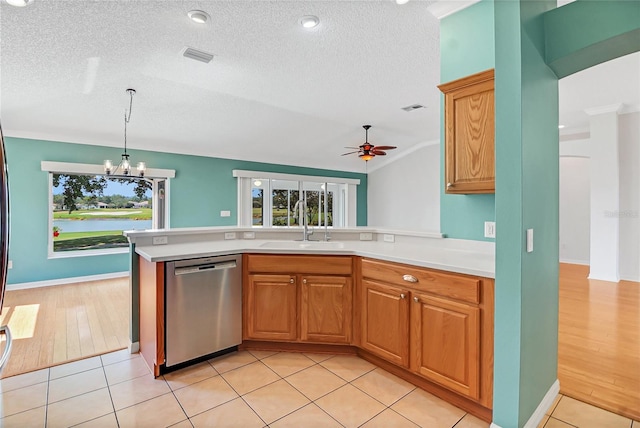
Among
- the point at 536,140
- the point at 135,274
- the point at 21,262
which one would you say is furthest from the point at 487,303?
the point at 21,262

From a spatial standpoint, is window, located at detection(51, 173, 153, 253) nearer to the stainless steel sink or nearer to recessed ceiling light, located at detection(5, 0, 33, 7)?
recessed ceiling light, located at detection(5, 0, 33, 7)

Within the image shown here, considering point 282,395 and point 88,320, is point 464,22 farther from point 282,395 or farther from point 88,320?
point 88,320

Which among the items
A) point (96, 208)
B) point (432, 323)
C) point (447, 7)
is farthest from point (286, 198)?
point (432, 323)

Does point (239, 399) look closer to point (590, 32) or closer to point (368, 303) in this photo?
point (368, 303)

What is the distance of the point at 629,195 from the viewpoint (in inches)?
194

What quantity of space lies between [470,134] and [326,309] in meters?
1.68

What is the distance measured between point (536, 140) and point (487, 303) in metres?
0.92

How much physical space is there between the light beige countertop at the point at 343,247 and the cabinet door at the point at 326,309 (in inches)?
9.5

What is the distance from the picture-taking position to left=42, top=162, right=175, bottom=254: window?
521 cm

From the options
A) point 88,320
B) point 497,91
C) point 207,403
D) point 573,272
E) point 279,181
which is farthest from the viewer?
point 279,181

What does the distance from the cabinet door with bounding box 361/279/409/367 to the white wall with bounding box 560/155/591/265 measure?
Result: 6.29 metres

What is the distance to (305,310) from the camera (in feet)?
8.41

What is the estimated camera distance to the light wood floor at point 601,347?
2019mm

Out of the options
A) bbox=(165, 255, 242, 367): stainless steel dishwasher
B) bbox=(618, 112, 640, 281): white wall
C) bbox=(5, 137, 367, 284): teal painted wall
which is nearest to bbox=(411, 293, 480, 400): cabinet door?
bbox=(165, 255, 242, 367): stainless steel dishwasher
